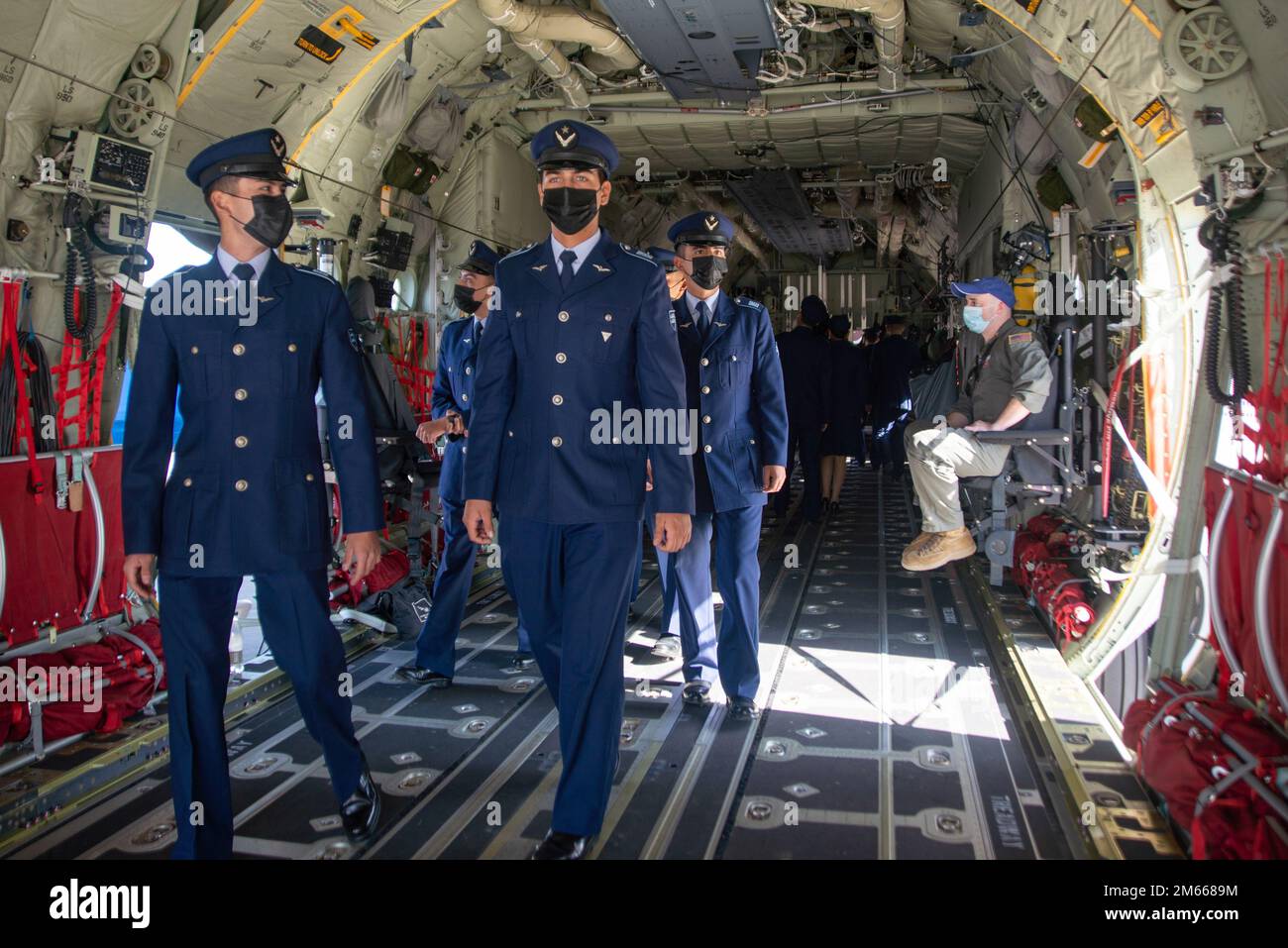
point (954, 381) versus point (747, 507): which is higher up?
point (954, 381)

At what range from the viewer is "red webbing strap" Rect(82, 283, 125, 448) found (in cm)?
434

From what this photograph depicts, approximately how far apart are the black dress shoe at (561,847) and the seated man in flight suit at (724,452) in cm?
136

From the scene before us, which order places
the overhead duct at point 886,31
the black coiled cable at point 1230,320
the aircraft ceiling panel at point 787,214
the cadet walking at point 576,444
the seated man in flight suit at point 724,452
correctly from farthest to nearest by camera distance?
the aircraft ceiling panel at point 787,214
the overhead duct at point 886,31
the seated man in flight suit at point 724,452
the black coiled cable at point 1230,320
the cadet walking at point 576,444

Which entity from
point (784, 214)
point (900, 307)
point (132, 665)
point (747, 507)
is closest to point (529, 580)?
point (747, 507)

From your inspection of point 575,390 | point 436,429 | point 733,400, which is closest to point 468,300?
point 436,429

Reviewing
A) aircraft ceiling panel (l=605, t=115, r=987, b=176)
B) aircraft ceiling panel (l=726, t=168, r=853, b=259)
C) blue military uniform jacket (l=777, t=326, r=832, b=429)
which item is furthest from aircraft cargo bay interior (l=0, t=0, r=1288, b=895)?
aircraft ceiling panel (l=726, t=168, r=853, b=259)

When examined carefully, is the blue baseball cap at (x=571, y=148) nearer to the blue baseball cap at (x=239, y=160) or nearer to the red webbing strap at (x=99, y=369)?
the blue baseball cap at (x=239, y=160)

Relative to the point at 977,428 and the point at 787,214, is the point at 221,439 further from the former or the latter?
the point at 787,214

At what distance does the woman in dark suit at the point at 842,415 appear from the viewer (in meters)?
9.16

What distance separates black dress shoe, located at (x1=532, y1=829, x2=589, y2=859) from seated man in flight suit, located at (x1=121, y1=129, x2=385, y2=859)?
0.57 meters

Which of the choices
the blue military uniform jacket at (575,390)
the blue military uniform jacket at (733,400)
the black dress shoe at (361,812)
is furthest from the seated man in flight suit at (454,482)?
the black dress shoe at (361,812)

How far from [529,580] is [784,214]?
10.9 metres

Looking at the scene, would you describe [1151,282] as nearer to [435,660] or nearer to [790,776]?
[790,776]
